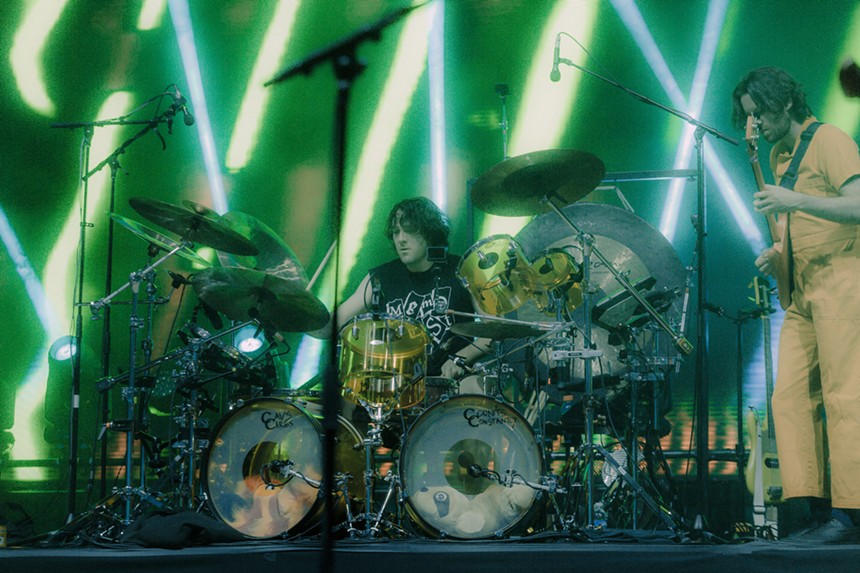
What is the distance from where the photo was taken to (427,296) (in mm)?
4977

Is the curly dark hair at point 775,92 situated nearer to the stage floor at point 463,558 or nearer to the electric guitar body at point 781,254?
the electric guitar body at point 781,254

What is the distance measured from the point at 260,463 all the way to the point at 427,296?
1.30 metres

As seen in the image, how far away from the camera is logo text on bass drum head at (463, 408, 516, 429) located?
160 inches

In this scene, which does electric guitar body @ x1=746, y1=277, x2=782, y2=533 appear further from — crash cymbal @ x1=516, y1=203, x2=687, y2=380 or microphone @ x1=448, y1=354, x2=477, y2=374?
microphone @ x1=448, y1=354, x2=477, y2=374

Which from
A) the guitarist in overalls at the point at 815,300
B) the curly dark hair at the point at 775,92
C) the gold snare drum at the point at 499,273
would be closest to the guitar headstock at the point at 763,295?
the guitarist in overalls at the point at 815,300

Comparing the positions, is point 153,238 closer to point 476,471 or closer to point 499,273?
point 499,273

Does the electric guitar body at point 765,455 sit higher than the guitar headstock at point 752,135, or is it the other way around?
the guitar headstock at point 752,135

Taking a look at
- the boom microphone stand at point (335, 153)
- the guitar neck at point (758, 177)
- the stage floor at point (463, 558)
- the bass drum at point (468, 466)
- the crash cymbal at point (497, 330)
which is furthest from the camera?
the crash cymbal at point (497, 330)

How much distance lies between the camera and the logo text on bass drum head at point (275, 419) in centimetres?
424

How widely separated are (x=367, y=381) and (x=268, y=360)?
710 millimetres

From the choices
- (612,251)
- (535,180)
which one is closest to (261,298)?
(535,180)

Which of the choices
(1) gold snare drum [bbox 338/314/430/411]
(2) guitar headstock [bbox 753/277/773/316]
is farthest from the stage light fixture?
(2) guitar headstock [bbox 753/277/773/316]

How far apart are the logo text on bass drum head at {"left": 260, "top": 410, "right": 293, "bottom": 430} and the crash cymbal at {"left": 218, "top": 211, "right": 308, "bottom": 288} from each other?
2.34ft

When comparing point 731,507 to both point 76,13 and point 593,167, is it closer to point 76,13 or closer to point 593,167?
point 593,167
